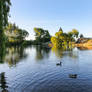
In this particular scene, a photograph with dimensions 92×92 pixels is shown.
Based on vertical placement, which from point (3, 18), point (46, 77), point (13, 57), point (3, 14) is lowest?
point (46, 77)

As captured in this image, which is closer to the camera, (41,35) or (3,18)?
(3,18)

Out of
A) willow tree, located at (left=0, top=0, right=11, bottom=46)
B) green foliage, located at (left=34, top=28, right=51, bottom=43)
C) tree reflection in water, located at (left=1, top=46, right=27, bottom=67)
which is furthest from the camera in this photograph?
green foliage, located at (left=34, top=28, right=51, bottom=43)

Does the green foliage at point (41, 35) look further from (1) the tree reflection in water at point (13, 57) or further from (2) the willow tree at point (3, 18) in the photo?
(2) the willow tree at point (3, 18)

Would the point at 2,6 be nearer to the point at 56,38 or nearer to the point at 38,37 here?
the point at 56,38

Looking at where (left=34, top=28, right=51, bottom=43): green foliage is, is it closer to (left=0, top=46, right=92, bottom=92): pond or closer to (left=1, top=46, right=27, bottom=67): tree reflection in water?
(left=1, top=46, right=27, bottom=67): tree reflection in water

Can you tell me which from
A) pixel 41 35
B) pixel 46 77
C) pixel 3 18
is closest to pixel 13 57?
pixel 46 77

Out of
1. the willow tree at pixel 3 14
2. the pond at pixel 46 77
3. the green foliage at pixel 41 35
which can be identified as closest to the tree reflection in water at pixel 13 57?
the pond at pixel 46 77

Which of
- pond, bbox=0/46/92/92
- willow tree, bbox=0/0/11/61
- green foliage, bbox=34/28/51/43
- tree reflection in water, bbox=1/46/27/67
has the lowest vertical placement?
pond, bbox=0/46/92/92

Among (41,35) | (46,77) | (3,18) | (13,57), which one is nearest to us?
(3,18)

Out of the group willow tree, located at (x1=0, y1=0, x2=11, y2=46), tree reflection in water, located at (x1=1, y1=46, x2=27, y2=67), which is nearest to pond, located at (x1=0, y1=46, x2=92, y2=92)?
tree reflection in water, located at (x1=1, y1=46, x2=27, y2=67)

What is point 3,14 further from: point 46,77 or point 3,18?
point 46,77

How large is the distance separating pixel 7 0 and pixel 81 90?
14.3 meters

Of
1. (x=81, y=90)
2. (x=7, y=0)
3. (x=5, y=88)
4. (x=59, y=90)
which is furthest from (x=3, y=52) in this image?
(x=81, y=90)

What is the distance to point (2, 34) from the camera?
10594 millimetres
